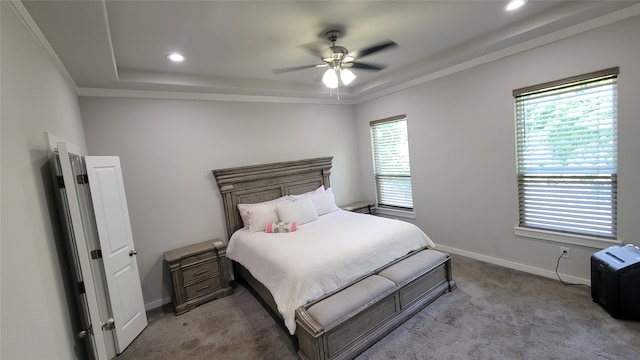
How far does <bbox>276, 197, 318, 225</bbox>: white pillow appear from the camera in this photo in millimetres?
3672

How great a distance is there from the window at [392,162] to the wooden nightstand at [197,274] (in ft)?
9.87

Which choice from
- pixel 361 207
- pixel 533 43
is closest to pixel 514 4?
pixel 533 43

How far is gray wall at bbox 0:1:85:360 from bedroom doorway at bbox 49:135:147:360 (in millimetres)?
70

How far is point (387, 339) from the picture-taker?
238cm

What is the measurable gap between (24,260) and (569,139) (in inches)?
171

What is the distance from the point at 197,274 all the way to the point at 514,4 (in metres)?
4.20

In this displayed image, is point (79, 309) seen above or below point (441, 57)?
below

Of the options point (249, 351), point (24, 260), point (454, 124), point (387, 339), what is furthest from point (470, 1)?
point (249, 351)

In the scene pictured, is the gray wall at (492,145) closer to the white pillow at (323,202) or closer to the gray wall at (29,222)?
the white pillow at (323,202)

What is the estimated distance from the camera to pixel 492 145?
3.38m

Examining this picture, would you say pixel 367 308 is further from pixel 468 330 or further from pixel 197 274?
pixel 197 274

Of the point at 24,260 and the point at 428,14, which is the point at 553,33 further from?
the point at 24,260

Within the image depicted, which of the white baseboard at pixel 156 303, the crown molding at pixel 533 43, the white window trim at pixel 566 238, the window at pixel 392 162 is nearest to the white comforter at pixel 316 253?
the white baseboard at pixel 156 303

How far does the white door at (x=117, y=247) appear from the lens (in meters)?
2.40
